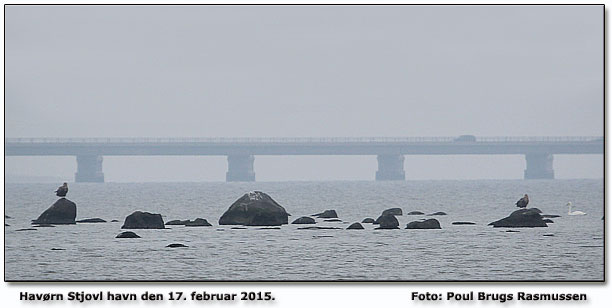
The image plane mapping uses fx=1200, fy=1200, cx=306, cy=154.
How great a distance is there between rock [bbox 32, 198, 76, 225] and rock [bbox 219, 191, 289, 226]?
6490 millimetres

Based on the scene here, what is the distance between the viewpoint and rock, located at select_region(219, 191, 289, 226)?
1945 inches

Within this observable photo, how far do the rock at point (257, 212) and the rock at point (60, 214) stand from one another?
6.49 metres

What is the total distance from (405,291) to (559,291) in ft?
9.88

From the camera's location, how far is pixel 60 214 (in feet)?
165

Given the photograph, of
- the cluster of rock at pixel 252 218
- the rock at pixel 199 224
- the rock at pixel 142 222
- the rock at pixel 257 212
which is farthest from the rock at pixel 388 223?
the rock at pixel 142 222

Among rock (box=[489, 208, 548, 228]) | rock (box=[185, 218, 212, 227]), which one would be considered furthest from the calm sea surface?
rock (box=[185, 218, 212, 227])

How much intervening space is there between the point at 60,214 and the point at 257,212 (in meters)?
8.28

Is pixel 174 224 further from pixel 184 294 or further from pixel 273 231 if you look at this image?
pixel 184 294

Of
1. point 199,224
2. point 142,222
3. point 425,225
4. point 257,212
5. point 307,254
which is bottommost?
point 307,254

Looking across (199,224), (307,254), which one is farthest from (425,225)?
(307,254)

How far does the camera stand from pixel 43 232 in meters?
45.4

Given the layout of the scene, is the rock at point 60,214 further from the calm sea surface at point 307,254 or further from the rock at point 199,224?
the rock at point 199,224

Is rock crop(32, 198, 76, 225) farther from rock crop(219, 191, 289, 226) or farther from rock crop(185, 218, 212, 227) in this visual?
rock crop(219, 191, 289, 226)

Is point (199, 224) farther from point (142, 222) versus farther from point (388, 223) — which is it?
point (388, 223)
